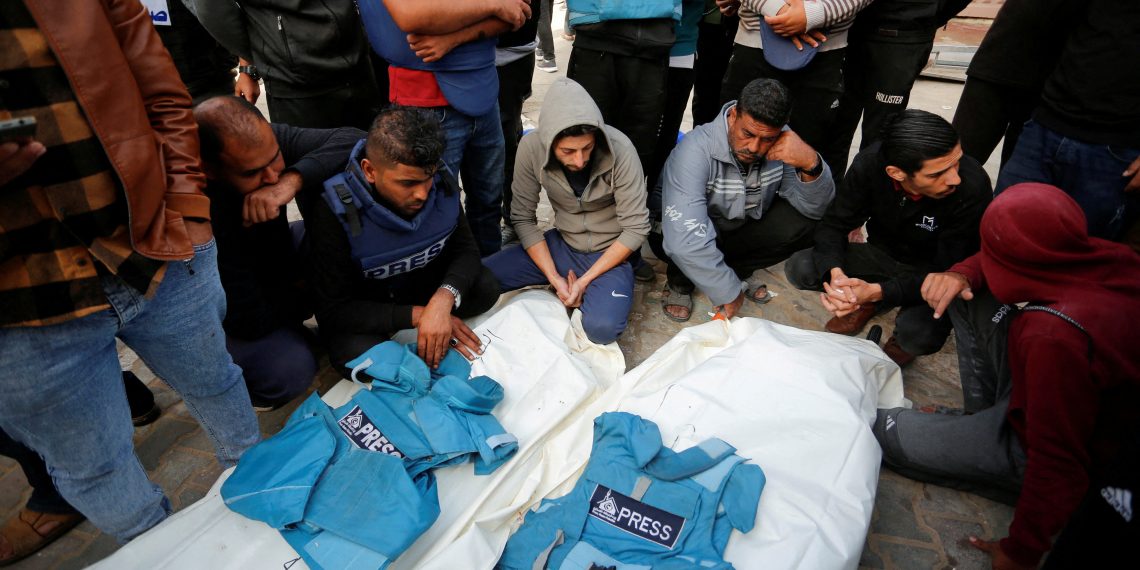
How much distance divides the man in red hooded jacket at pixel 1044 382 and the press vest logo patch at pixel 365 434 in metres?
1.81

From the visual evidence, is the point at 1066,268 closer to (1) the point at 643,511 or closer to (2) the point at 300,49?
(1) the point at 643,511

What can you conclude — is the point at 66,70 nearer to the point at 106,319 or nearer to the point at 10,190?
the point at 10,190

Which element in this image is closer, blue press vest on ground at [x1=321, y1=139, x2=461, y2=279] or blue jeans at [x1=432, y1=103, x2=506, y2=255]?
blue press vest on ground at [x1=321, y1=139, x2=461, y2=279]

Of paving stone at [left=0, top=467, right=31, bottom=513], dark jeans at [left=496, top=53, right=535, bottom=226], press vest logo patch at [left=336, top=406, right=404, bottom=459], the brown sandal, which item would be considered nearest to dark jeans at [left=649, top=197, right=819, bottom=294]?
dark jeans at [left=496, top=53, right=535, bottom=226]

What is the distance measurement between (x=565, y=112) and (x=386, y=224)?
0.94 metres

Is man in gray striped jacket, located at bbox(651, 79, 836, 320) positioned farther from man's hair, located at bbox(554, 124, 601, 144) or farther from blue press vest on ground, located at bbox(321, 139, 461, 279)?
blue press vest on ground, located at bbox(321, 139, 461, 279)

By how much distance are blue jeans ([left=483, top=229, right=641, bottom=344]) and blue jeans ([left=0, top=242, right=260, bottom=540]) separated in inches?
57.1

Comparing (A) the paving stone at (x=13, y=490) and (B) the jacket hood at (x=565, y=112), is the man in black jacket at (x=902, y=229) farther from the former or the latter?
(A) the paving stone at (x=13, y=490)

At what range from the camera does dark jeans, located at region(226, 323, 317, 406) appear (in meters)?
2.22

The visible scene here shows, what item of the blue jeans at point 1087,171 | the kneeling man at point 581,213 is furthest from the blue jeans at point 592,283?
the blue jeans at point 1087,171

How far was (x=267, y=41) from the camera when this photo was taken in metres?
2.51

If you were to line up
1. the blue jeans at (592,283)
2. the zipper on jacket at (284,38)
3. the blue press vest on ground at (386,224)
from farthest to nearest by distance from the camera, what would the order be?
the blue jeans at (592,283)
the zipper on jacket at (284,38)
the blue press vest on ground at (386,224)

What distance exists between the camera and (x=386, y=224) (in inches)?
89.2

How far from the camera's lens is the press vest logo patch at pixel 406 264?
2389 millimetres
